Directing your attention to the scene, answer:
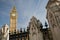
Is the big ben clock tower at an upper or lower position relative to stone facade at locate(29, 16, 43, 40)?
upper

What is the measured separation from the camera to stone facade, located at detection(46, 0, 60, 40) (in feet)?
22.8

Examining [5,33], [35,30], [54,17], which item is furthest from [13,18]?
[54,17]

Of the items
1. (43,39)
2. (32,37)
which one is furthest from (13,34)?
(43,39)

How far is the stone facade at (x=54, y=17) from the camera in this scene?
6939 mm

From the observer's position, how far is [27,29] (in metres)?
8.28

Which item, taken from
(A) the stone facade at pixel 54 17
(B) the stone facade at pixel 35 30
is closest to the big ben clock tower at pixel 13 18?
(B) the stone facade at pixel 35 30

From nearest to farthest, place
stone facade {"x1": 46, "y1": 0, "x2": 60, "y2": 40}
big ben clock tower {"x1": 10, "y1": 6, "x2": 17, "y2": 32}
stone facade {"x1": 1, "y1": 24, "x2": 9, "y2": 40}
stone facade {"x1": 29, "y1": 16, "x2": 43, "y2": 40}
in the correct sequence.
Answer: stone facade {"x1": 46, "y1": 0, "x2": 60, "y2": 40}, stone facade {"x1": 29, "y1": 16, "x2": 43, "y2": 40}, stone facade {"x1": 1, "y1": 24, "x2": 9, "y2": 40}, big ben clock tower {"x1": 10, "y1": 6, "x2": 17, "y2": 32}

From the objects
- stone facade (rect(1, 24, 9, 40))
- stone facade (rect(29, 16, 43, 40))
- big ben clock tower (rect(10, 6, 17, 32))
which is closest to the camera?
stone facade (rect(29, 16, 43, 40))

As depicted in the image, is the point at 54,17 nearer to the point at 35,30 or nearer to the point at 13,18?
the point at 35,30

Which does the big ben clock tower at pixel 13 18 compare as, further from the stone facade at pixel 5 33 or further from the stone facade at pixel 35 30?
the stone facade at pixel 35 30

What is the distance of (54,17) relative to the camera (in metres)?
7.12

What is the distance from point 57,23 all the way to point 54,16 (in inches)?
16.2

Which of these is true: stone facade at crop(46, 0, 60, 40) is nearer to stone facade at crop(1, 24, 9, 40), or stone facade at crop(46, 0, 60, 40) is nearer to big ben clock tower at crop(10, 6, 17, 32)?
stone facade at crop(1, 24, 9, 40)

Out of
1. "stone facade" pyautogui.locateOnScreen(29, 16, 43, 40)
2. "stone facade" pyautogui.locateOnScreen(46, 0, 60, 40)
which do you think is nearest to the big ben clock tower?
"stone facade" pyautogui.locateOnScreen(29, 16, 43, 40)
